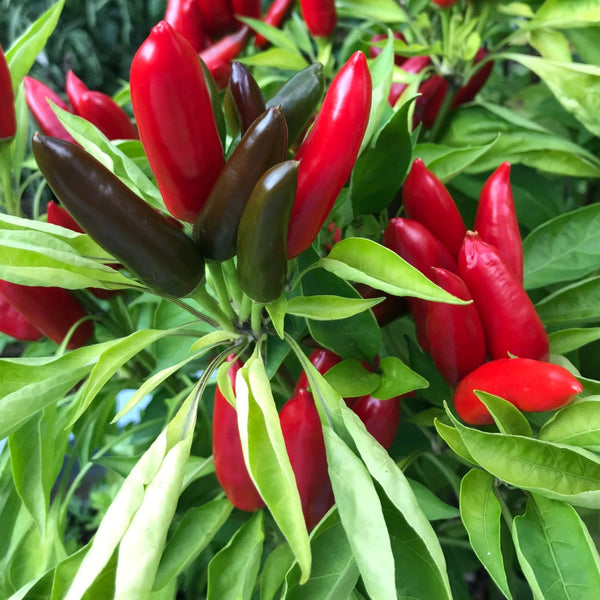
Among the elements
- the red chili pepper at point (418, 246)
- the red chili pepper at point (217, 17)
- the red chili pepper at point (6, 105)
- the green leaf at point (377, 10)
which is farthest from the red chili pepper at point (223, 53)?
the red chili pepper at point (418, 246)

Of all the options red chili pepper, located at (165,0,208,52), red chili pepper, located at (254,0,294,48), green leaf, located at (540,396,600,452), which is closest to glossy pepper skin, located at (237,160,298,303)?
green leaf, located at (540,396,600,452)

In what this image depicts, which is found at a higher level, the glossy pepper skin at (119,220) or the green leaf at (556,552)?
the glossy pepper skin at (119,220)

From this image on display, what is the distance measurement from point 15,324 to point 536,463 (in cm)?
49

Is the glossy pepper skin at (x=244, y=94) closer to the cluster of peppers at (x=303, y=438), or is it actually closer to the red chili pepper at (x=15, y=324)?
the cluster of peppers at (x=303, y=438)

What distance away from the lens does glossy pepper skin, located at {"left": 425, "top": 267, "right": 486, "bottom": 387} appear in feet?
1.30

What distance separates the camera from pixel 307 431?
16.8 inches

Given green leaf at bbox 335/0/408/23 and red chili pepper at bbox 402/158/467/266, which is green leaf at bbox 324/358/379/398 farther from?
green leaf at bbox 335/0/408/23

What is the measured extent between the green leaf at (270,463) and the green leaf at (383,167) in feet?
0.67

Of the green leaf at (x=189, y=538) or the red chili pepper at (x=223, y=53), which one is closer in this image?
the green leaf at (x=189, y=538)

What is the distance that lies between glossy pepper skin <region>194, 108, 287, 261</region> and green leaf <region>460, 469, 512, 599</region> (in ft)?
0.74

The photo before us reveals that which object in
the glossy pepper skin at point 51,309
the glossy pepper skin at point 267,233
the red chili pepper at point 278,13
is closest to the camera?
the glossy pepper skin at point 267,233

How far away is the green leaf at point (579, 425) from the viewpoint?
39 centimetres

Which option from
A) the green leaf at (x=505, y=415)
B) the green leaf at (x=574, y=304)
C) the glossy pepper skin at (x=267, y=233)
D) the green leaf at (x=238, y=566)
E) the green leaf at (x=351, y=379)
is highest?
the glossy pepper skin at (x=267, y=233)

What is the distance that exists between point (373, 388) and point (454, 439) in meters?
0.07
